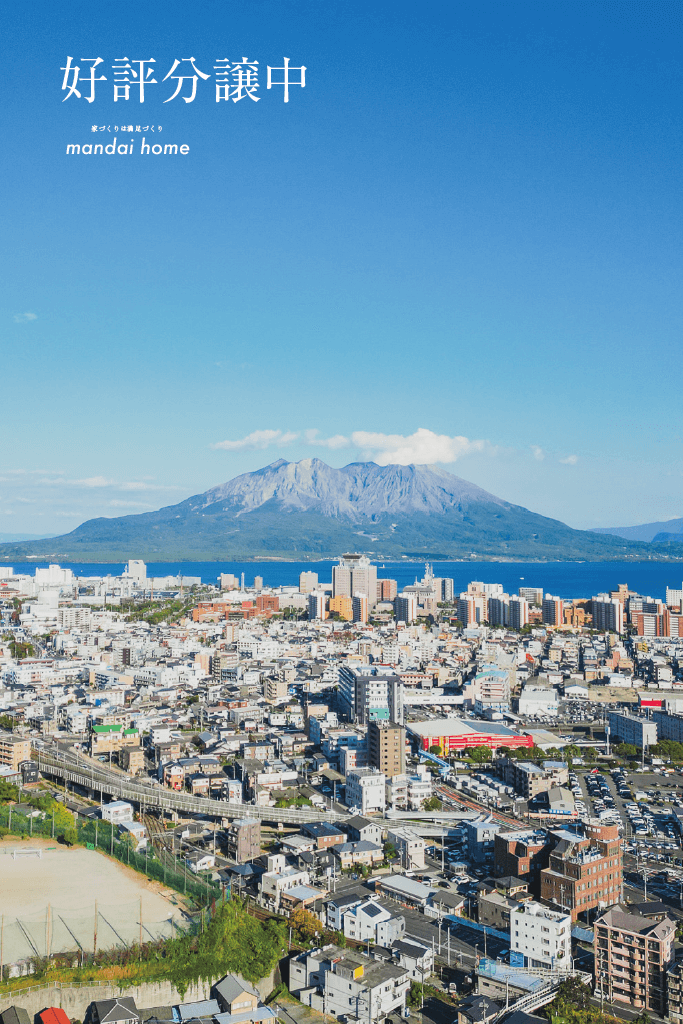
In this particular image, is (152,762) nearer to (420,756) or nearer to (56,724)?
(56,724)

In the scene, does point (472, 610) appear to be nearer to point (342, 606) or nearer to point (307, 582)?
point (342, 606)

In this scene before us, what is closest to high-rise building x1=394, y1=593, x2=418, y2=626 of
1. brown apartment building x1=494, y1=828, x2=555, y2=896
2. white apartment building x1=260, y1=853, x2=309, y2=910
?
brown apartment building x1=494, y1=828, x2=555, y2=896

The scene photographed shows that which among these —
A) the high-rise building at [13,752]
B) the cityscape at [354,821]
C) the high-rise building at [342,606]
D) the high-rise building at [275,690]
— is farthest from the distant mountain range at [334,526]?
the high-rise building at [13,752]

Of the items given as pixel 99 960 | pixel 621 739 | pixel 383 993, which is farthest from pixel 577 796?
pixel 99 960

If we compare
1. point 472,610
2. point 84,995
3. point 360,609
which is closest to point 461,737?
point 84,995

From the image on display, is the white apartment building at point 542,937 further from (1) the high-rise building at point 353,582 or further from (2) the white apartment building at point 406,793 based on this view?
(1) the high-rise building at point 353,582
